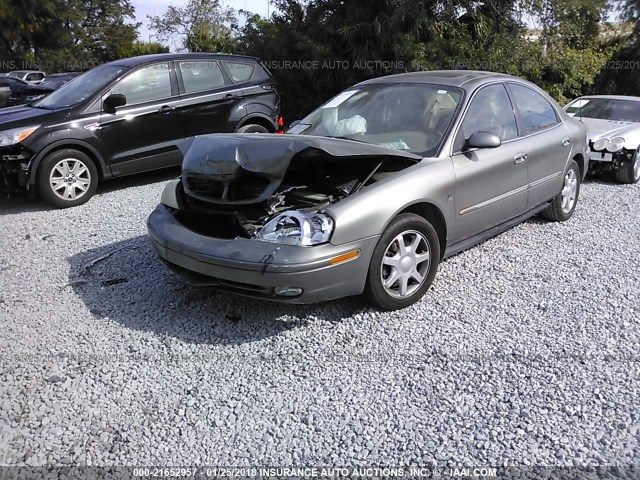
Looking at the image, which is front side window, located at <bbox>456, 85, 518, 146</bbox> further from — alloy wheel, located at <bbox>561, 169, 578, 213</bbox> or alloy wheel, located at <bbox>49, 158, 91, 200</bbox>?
alloy wheel, located at <bbox>49, 158, 91, 200</bbox>

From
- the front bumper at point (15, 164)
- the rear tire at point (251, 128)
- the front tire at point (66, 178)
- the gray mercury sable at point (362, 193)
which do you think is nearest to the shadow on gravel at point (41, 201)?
the front tire at point (66, 178)

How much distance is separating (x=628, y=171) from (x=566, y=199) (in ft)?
8.95

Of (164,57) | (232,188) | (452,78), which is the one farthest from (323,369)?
(164,57)

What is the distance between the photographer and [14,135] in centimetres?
628

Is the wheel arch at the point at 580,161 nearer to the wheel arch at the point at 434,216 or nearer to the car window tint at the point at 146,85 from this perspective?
the wheel arch at the point at 434,216

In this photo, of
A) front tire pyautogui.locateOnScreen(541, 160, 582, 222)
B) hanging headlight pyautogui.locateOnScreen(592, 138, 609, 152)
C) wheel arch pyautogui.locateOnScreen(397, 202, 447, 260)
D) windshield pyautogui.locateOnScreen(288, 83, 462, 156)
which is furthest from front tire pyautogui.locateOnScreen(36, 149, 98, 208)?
hanging headlight pyautogui.locateOnScreen(592, 138, 609, 152)

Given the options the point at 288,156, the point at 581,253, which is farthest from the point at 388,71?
the point at 288,156

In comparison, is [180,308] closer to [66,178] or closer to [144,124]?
[66,178]

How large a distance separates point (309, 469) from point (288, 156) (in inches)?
77.1

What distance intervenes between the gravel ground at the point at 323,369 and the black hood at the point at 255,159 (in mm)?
814

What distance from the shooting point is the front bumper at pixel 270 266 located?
3330mm

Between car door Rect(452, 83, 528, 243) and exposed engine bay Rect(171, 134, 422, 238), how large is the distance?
51cm

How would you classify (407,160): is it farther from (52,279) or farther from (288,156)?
(52,279)

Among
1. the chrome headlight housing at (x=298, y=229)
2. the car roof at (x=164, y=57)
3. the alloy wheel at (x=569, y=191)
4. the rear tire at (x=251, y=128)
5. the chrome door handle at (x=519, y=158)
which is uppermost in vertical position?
the car roof at (x=164, y=57)
